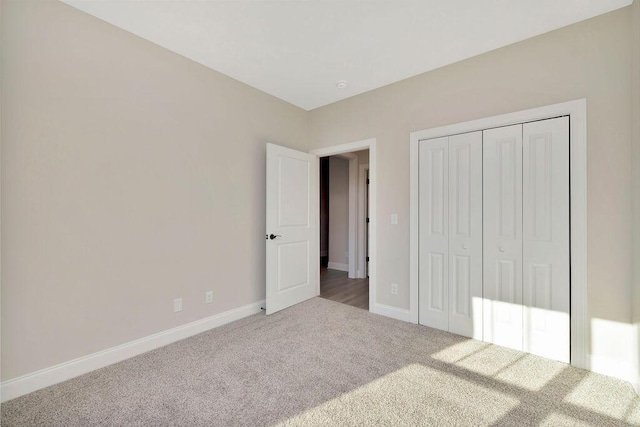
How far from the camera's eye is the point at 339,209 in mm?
5898

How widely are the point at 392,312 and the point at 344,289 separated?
4.18 ft

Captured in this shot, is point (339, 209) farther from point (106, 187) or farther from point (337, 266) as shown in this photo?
point (106, 187)

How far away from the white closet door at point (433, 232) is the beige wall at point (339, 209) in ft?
9.49

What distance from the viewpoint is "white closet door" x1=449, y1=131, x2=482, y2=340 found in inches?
101

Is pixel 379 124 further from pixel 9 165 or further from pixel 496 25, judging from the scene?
pixel 9 165

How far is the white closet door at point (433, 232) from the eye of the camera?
9.08 feet

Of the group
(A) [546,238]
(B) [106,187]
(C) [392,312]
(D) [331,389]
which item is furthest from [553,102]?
(B) [106,187]

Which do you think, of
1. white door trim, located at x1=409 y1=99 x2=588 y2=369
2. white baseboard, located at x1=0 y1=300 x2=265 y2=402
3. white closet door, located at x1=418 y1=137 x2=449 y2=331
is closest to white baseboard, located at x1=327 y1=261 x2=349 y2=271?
white closet door, located at x1=418 y1=137 x2=449 y2=331

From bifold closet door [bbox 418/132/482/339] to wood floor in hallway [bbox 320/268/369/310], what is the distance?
37.9 inches

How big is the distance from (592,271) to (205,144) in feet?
11.4

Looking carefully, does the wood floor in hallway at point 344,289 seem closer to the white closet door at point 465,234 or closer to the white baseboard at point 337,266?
the white baseboard at point 337,266

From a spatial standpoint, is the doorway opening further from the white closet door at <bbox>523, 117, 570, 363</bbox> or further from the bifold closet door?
the white closet door at <bbox>523, 117, 570, 363</bbox>

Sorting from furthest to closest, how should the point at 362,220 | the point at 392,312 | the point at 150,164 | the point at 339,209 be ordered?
the point at 339,209
the point at 362,220
the point at 392,312
the point at 150,164

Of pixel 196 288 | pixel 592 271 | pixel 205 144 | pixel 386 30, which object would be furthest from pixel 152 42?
pixel 592 271
